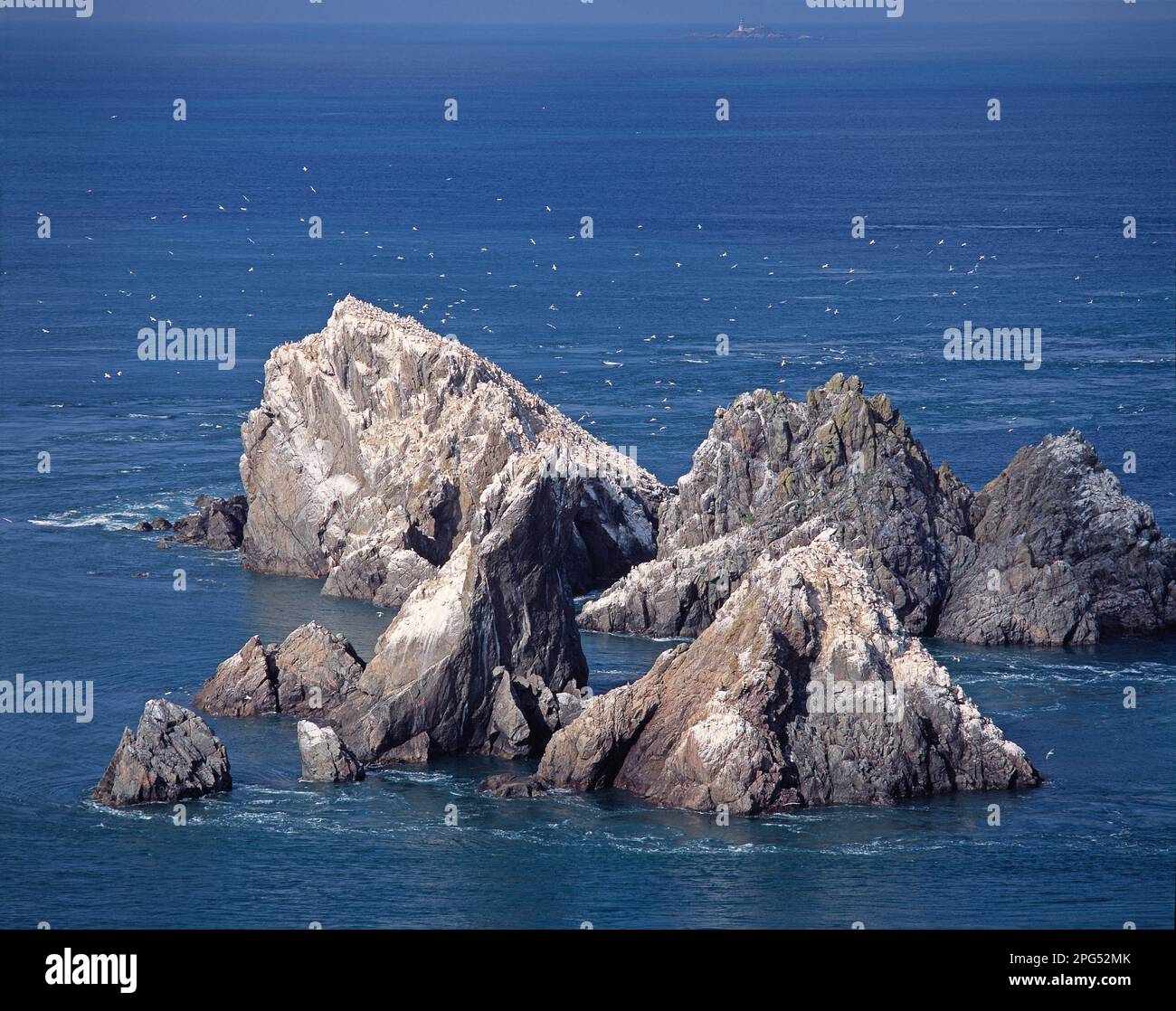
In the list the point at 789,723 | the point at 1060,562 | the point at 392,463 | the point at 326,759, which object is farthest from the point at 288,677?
the point at 1060,562

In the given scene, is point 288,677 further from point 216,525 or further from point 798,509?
point 216,525

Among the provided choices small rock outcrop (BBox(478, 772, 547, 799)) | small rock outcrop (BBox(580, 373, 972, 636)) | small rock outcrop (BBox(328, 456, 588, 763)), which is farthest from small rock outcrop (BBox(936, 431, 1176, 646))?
small rock outcrop (BBox(478, 772, 547, 799))

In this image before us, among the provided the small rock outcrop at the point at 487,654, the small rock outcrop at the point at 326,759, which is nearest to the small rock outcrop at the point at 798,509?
the small rock outcrop at the point at 487,654

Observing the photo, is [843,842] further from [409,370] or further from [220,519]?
[220,519]

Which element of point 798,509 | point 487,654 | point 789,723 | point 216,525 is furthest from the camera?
point 216,525

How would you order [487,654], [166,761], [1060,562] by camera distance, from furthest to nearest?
1. [1060,562]
2. [487,654]
3. [166,761]

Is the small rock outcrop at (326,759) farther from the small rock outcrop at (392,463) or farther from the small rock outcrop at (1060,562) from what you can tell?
the small rock outcrop at (1060,562)

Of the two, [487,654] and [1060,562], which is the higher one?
[1060,562]

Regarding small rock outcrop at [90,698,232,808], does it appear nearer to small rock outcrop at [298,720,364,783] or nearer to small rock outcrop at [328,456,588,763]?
small rock outcrop at [298,720,364,783]

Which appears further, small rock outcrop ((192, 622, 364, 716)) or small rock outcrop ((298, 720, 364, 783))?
small rock outcrop ((192, 622, 364, 716))
